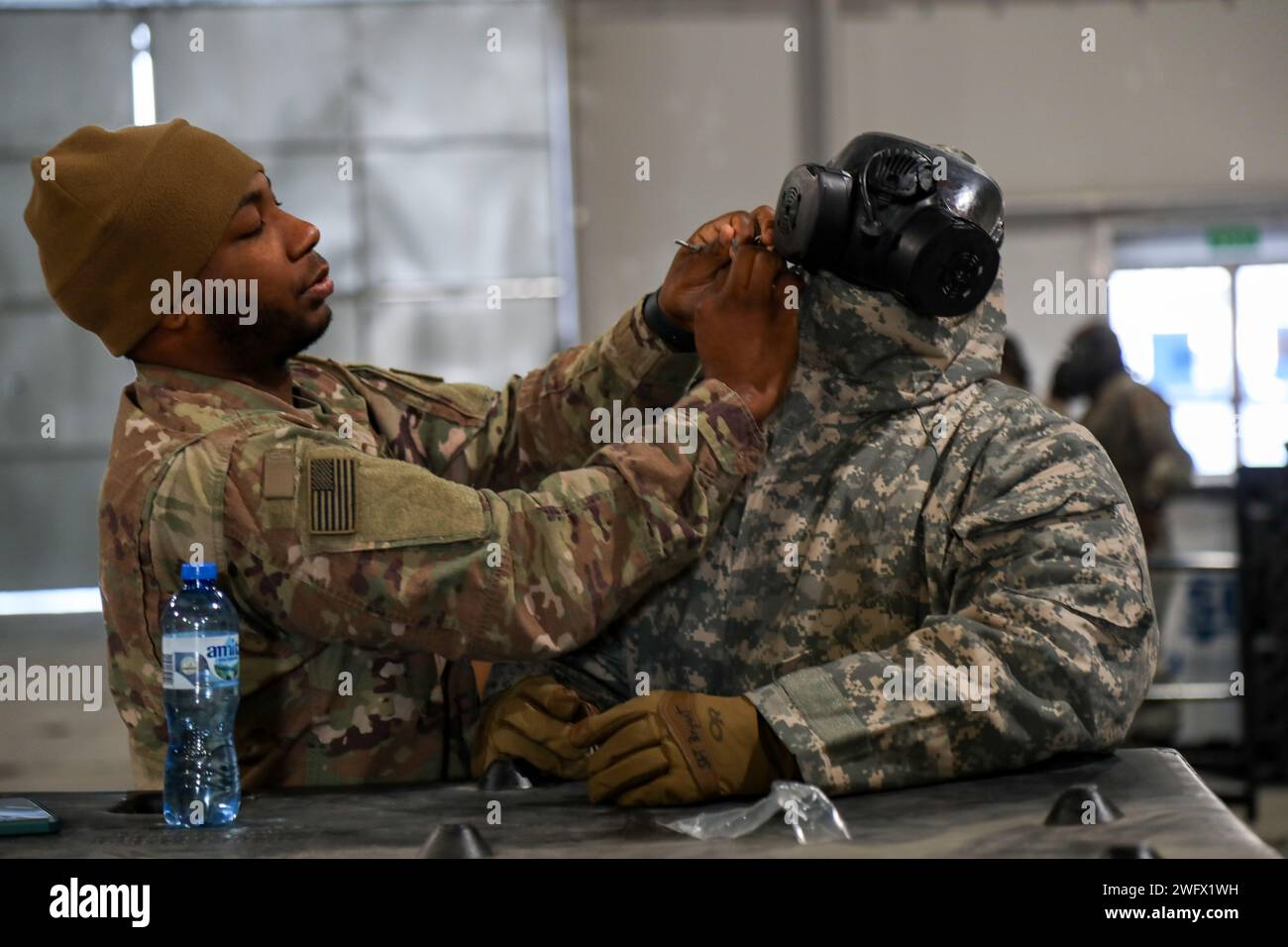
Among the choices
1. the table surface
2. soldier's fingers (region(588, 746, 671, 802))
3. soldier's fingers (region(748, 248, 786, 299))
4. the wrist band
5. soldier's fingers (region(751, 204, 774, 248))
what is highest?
soldier's fingers (region(751, 204, 774, 248))

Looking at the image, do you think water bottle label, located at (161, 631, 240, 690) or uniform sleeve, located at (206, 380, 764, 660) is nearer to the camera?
water bottle label, located at (161, 631, 240, 690)

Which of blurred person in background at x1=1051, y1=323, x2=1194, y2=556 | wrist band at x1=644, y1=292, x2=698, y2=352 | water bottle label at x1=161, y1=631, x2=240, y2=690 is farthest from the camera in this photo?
blurred person in background at x1=1051, y1=323, x2=1194, y2=556

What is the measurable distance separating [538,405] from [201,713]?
0.75 meters

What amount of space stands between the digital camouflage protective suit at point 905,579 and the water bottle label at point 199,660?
17.7 inches

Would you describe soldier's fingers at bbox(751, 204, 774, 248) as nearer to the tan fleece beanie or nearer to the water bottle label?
the tan fleece beanie

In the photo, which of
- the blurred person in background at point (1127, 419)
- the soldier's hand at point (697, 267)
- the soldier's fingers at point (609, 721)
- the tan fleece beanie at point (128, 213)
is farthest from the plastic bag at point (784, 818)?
the blurred person in background at point (1127, 419)

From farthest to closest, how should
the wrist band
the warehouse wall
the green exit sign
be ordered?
1. the green exit sign
2. the warehouse wall
3. the wrist band

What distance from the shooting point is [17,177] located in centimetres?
637

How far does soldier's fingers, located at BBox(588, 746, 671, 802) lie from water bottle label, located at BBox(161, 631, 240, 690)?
1.42 feet

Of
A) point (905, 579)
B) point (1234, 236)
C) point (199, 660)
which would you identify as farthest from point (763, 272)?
point (1234, 236)

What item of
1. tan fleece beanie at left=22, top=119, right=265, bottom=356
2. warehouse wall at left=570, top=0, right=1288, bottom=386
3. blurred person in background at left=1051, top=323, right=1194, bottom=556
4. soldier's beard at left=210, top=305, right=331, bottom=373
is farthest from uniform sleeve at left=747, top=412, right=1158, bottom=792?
warehouse wall at left=570, top=0, right=1288, bottom=386

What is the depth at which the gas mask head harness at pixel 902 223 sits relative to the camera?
5.28ft

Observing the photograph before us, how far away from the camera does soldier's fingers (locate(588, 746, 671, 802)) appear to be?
5.03 ft

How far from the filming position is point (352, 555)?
5.35 ft
